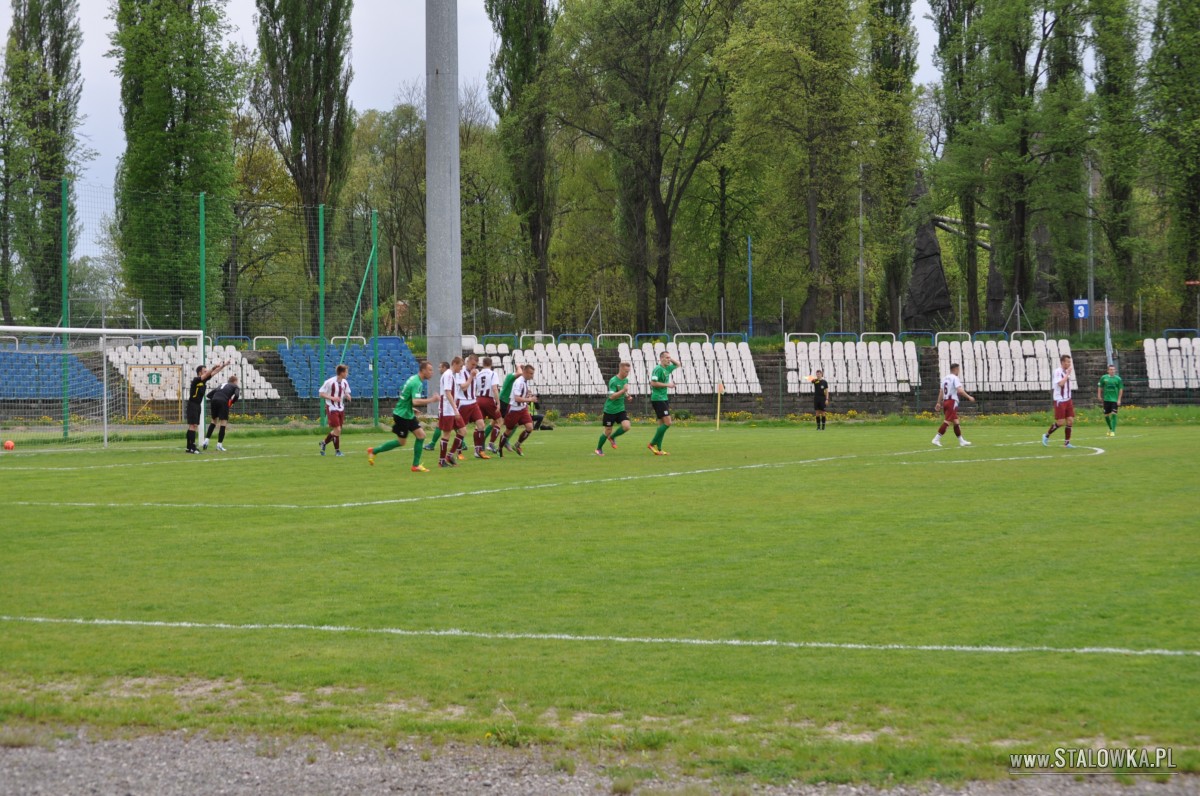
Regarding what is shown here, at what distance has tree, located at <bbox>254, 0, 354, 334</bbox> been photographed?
54094 millimetres

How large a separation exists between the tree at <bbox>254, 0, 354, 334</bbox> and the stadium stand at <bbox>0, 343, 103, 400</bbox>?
23607mm

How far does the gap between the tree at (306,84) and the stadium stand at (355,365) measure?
13.1 m

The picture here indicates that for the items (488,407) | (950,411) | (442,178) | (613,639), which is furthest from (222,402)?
(613,639)

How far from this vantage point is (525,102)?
55906 millimetres

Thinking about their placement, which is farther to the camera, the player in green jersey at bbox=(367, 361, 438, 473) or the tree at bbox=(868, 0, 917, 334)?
the tree at bbox=(868, 0, 917, 334)

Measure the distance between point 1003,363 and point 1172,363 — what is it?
256 inches

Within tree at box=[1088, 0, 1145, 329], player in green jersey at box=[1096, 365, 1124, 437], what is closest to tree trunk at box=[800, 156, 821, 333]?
tree at box=[1088, 0, 1145, 329]

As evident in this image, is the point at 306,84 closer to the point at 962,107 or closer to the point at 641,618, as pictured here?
the point at 962,107

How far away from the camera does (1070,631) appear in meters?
8.45

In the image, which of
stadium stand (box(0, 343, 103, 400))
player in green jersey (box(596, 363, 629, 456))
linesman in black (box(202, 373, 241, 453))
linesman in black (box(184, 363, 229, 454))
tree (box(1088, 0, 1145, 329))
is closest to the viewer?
player in green jersey (box(596, 363, 629, 456))

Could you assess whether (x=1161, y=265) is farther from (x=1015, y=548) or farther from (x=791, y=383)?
(x=1015, y=548)

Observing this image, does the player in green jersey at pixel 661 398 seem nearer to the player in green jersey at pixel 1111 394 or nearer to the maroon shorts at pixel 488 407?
the maroon shorts at pixel 488 407

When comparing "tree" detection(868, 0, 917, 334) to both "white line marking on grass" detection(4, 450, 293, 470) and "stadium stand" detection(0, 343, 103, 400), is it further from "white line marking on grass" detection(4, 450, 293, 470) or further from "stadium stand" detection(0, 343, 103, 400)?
"stadium stand" detection(0, 343, 103, 400)

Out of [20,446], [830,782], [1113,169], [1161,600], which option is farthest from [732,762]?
[1113,169]
